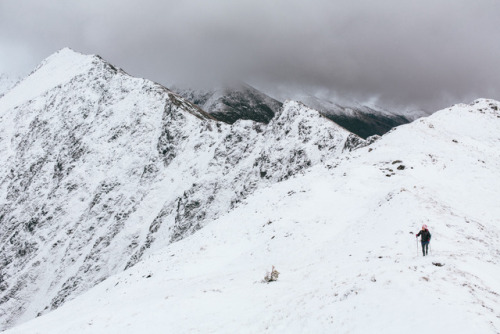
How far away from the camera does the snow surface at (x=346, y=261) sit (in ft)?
42.9

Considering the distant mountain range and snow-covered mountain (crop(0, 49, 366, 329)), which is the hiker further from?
snow-covered mountain (crop(0, 49, 366, 329))

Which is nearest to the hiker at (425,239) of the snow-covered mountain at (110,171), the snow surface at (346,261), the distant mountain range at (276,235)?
the distant mountain range at (276,235)

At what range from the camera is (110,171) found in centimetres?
13038

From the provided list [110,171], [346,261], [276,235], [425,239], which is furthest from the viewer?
[110,171]

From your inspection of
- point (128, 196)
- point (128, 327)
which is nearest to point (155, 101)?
point (128, 196)

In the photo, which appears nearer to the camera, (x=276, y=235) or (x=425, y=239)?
(x=425, y=239)

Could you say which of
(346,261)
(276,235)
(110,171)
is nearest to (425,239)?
(346,261)

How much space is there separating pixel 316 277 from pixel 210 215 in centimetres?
7192

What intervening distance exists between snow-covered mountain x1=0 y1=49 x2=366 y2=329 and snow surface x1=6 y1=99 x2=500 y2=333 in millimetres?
31437

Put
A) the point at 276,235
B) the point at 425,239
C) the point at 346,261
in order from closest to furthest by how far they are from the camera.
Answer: the point at 425,239 < the point at 346,261 < the point at 276,235

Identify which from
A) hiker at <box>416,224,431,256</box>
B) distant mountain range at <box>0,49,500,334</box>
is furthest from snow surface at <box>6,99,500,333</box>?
hiker at <box>416,224,431,256</box>

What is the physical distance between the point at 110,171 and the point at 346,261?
124m

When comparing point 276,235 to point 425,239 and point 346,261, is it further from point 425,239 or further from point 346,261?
point 425,239

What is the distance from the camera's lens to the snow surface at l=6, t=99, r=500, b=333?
13078 millimetres
